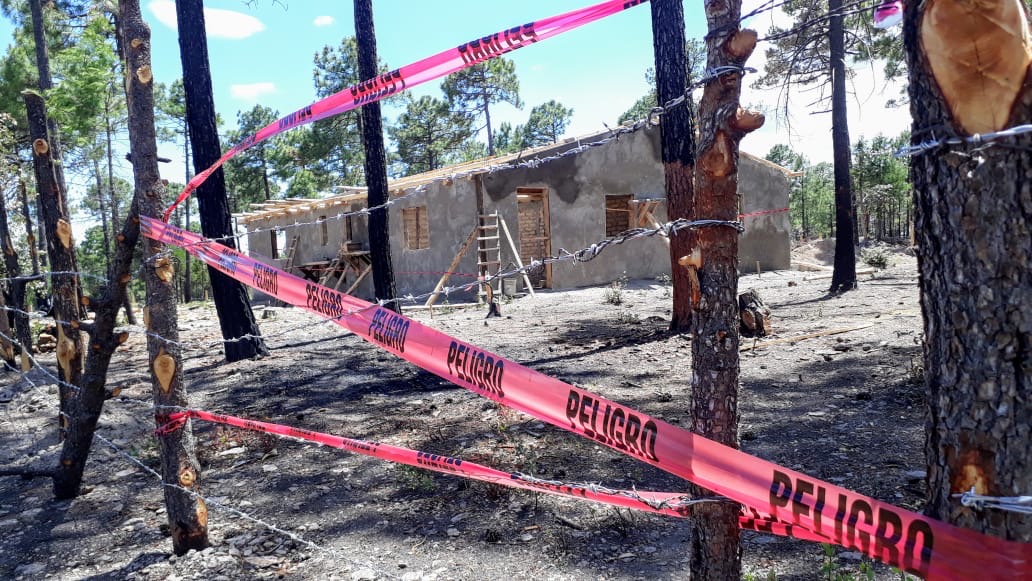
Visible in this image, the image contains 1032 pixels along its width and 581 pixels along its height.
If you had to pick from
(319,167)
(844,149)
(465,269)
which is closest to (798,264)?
(844,149)

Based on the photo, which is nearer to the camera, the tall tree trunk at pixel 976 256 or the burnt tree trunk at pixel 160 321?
the tall tree trunk at pixel 976 256

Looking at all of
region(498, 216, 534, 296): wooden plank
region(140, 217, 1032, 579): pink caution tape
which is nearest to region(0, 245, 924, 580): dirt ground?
region(140, 217, 1032, 579): pink caution tape

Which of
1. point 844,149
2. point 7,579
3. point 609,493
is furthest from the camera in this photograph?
point 844,149

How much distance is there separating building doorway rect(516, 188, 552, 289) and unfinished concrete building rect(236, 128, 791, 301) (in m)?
0.05

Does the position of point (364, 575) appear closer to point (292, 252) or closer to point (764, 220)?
point (764, 220)

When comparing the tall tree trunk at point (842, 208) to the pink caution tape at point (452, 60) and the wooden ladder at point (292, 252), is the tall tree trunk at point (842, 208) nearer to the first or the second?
the pink caution tape at point (452, 60)

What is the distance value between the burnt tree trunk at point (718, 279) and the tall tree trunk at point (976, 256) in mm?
634

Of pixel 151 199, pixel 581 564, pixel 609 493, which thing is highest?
pixel 151 199

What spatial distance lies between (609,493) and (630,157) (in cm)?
1571

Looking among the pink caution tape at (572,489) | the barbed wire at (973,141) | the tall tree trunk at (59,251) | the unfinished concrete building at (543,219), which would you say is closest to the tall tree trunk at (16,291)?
the tall tree trunk at (59,251)

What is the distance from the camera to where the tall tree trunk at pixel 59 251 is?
4930mm

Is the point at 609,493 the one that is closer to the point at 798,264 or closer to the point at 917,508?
the point at 917,508

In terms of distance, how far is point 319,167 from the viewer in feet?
114

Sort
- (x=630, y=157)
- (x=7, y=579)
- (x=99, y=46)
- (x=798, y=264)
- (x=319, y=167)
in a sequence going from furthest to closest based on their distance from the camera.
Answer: (x=319, y=167)
(x=798, y=264)
(x=630, y=157)
(x=99, y=46)
(x=7, y=579)
